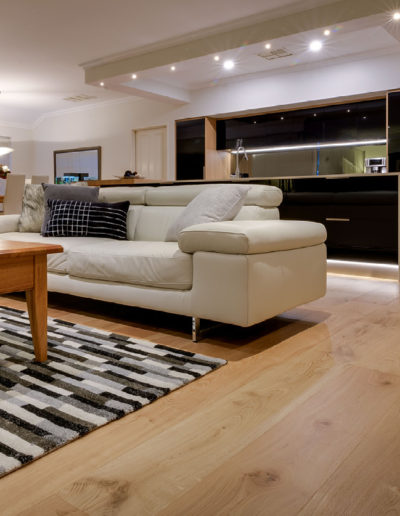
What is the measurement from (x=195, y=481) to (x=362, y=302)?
2.52 metres

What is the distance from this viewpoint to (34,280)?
1.99m

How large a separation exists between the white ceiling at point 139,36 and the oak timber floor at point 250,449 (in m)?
4.03

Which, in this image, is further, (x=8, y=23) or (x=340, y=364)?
(x=8, y=23)

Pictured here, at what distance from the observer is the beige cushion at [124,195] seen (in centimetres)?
362

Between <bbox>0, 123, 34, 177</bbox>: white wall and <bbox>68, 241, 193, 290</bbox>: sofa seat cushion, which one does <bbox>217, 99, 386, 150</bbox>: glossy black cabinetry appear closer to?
<bbox>68, 241, 193, 290</bbox>: sofa seat cushion

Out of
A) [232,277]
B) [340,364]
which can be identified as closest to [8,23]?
[232,277]

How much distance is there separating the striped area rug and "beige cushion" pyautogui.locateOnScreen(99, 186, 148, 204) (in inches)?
54.2

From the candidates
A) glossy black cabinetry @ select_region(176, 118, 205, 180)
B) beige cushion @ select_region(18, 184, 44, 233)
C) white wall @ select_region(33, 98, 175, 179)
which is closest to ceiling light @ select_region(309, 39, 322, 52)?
glossy black cabinetry @ select_region(176, 118, 205, 180)

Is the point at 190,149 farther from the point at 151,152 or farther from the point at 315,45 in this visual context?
the point at 315,45

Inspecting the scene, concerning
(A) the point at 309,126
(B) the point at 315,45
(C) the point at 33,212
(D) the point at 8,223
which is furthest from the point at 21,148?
(C) the point at 33,212

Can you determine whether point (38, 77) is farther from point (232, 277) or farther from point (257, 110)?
point (232, 277)

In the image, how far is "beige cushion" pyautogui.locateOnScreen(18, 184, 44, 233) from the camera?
385cm

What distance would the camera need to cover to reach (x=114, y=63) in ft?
21.7

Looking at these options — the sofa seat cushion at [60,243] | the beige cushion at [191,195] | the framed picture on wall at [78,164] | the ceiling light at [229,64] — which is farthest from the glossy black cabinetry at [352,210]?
the framed picture on wall at [78,164]
